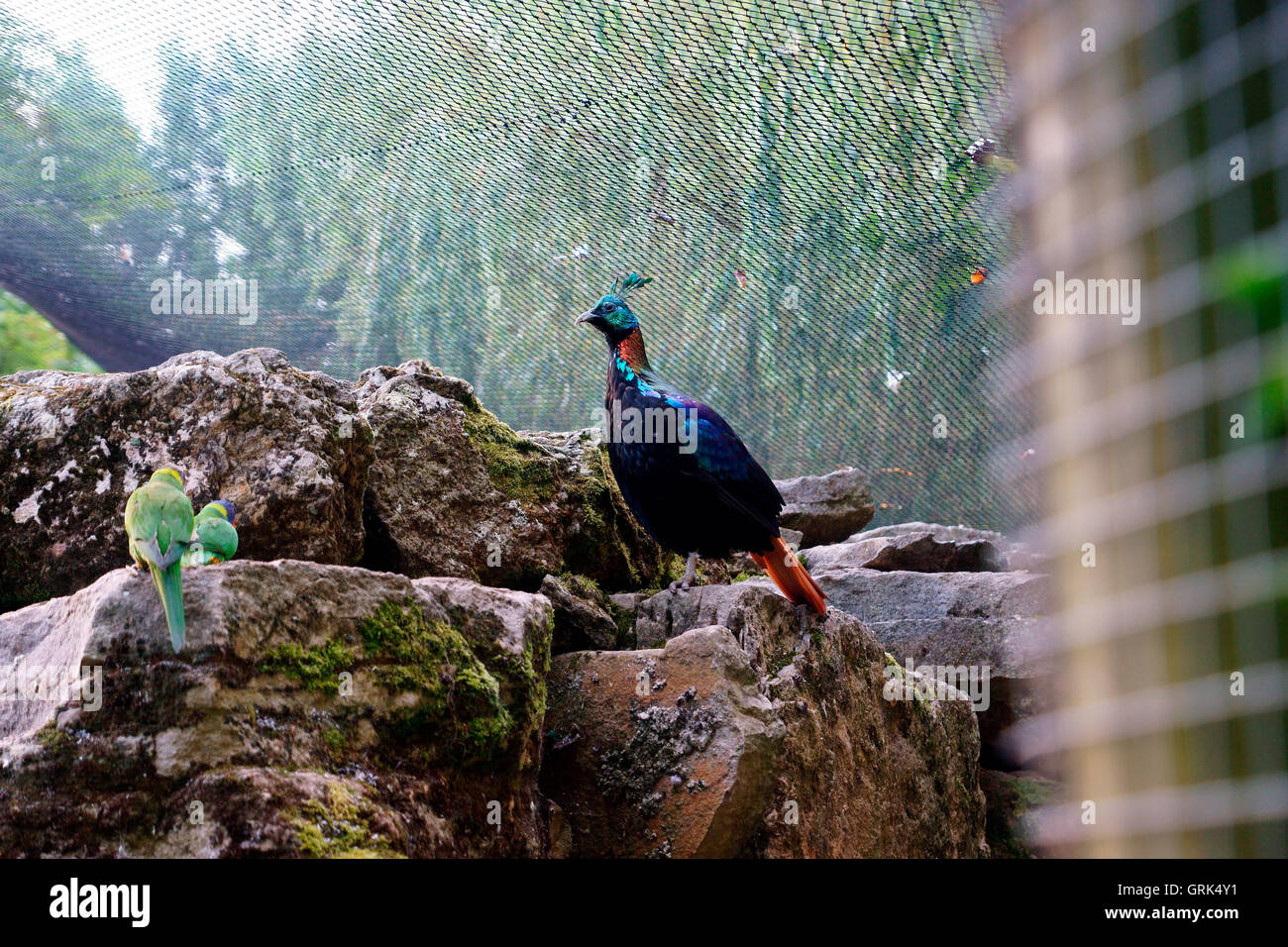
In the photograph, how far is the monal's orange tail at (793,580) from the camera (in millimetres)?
3459

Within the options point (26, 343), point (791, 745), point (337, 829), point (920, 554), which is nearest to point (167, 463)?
point (337, 829)

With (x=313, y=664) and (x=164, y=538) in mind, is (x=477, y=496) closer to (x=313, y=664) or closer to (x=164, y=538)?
(x=313, y=664)

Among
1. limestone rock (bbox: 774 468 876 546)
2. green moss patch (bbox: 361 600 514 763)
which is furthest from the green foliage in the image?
green moss patch (bbox: 361 600 514 763)

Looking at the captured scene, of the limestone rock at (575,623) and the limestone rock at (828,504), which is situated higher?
the limestone rock at (828,504)

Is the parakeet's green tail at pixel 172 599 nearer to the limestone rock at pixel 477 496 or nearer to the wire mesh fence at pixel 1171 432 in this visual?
the limestone rock at pixel 477 496

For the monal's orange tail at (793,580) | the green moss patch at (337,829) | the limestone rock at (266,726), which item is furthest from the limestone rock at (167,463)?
the monal's orange tail at (793,580)

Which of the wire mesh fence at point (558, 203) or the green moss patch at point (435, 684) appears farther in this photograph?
the wire mesh fence at point (558, 203)

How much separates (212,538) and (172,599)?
1.51 ft

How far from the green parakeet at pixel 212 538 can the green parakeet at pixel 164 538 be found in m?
0.15

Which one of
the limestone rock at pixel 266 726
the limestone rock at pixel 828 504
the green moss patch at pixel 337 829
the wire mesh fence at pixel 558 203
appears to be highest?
the wire mesh fence at pixel 558 203

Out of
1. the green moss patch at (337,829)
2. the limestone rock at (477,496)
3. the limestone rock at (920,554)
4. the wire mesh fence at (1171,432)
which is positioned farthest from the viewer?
the limestone rock at (920,554)

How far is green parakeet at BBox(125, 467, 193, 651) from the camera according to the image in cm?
210

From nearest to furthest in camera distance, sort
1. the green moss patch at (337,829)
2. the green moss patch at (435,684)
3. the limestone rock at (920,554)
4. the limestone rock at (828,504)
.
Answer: the green moss patch at (337,829) → the green moss patch at (435,684) → the limestone rock at (920,554) → the limestone rock at (828,504)

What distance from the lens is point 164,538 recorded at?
2.13m
